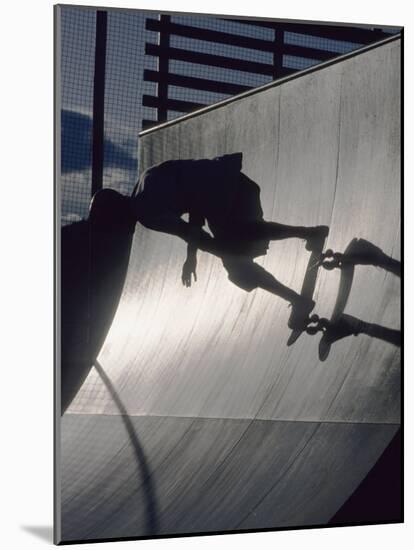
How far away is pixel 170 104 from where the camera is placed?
265 inches

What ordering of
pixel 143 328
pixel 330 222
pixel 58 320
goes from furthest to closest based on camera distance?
pixel 330 222, pixel 143 328, pixel 58 320

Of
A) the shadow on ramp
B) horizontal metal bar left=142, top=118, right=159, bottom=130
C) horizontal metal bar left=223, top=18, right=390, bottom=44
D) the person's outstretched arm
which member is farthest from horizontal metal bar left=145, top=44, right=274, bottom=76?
the shadow on ramp

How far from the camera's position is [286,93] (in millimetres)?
7094

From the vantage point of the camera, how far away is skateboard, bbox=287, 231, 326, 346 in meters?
7.09

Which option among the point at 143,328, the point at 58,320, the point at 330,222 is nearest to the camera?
the point at 58,320

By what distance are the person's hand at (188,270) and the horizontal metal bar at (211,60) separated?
121cm

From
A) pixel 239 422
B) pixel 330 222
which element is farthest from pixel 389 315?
pixel 239 422

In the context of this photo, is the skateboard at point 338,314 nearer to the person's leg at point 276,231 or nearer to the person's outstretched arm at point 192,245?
the person's leg at point 276,231

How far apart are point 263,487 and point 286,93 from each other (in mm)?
2445

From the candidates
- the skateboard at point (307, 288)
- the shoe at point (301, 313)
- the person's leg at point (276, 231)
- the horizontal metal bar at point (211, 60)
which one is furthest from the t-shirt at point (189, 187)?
the shoe at point (301, 313)

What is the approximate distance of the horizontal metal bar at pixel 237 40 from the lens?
677 cm

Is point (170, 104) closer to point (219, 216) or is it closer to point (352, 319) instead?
point (219, 216)

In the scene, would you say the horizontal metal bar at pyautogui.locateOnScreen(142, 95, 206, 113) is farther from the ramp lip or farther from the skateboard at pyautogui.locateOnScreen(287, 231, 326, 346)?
the skateboard at pyautogui.locateOnScreen(287, 231, 326, 346)

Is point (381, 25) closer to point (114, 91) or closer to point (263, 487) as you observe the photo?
point (114, 91)
